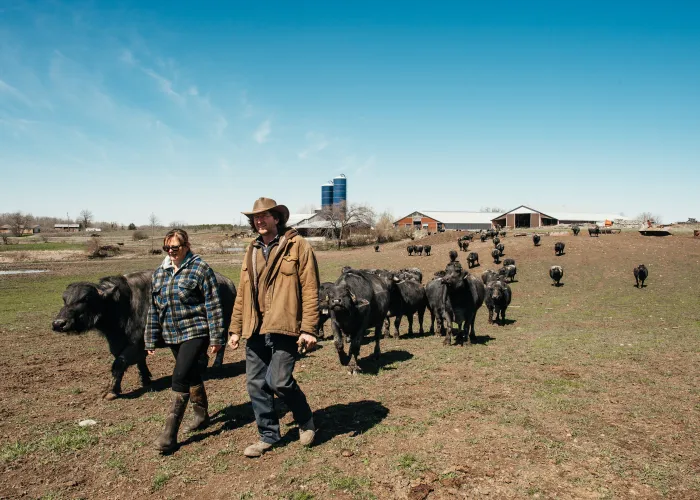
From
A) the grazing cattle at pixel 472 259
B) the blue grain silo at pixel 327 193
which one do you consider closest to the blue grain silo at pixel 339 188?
the blue grain silo at pixel 327 193

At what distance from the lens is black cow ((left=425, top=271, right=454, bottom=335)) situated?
1154 centimetres

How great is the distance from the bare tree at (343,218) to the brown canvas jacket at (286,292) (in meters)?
59.8

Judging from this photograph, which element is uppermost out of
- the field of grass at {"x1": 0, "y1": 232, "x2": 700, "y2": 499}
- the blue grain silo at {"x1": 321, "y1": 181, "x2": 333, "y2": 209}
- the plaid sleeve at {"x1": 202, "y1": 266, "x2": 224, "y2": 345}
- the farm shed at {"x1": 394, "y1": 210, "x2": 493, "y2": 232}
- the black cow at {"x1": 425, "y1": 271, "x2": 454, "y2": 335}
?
the blue grain silo at {"x1": 321, "y1": 181, "x2": 333, "y2": 209}

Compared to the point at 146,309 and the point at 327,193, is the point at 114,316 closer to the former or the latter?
the point at 146,309

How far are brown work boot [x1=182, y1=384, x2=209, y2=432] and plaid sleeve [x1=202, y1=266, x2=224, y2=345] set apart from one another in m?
0.98

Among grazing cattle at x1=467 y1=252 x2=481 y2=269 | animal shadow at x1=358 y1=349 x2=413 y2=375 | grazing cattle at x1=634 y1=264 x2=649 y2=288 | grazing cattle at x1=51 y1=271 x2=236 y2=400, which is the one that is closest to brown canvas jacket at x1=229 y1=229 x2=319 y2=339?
grazing cattle at x1=51 y1=271 x2=236 y2=400

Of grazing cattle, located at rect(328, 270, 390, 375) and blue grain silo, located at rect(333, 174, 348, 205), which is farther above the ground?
blue grain silo, located at rect(333, 174, 348, 205)

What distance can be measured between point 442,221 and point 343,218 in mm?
29970

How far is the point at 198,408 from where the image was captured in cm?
595

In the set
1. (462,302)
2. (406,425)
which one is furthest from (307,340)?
(462,302)

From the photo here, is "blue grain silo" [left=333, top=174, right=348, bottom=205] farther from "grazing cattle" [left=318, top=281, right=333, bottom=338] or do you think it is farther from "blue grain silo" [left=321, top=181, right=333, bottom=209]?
"grazing cattle" [left=318, top=281, right=333, bottom=338]

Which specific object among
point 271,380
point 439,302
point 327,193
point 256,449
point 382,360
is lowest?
point 382,360

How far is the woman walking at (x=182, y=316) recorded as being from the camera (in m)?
5.38

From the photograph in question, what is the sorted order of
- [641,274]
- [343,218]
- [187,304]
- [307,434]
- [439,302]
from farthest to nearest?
[343,218]
[641,274]
[439,302]
[187,304]
[307,434]
